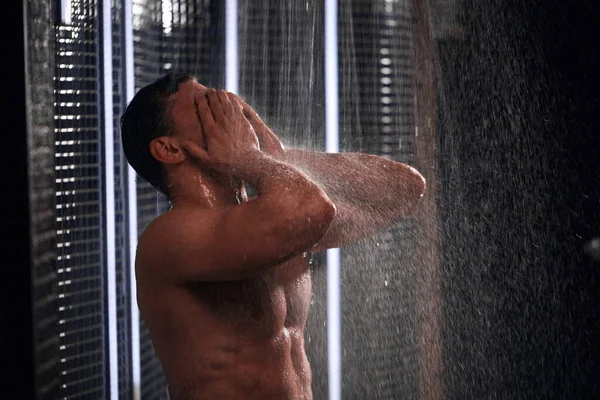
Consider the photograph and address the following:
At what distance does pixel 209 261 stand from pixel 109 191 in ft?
1.31

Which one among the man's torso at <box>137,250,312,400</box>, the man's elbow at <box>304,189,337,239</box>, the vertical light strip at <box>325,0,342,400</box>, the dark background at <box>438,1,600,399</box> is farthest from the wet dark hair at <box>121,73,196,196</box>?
the dark background at <box>438,1,600,399</box>

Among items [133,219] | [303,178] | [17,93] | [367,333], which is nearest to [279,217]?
[303,178]

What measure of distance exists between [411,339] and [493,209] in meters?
0.39

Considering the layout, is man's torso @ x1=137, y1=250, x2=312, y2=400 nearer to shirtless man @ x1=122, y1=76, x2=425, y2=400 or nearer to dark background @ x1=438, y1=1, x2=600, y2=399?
shirtless man @ x1=122, y1=76, x2=425, y2=400

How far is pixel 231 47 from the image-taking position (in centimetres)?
174

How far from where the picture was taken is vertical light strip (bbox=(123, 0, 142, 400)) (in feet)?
5.49

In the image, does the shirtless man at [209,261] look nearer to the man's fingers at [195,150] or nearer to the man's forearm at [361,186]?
the man's fingers at [195,150]

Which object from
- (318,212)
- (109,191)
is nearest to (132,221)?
(109,191)

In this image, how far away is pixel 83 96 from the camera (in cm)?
167

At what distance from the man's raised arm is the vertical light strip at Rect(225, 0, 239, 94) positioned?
0.62ft

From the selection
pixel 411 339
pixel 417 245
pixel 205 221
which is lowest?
pixel 411 339

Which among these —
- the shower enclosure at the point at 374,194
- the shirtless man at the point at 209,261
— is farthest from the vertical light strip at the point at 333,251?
the shirtless man at the point at 209,261

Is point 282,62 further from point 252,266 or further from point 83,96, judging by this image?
point 252,266

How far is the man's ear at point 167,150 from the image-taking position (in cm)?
147
